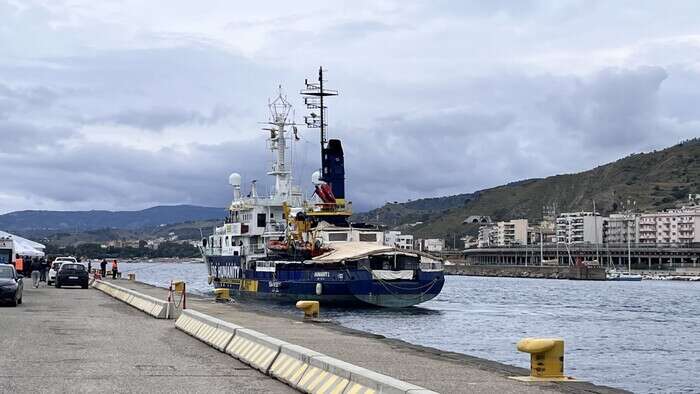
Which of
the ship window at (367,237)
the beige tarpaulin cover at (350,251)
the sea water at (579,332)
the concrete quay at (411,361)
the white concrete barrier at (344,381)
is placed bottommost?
the sea water at (579,332)

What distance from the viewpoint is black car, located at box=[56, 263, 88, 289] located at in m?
55.4

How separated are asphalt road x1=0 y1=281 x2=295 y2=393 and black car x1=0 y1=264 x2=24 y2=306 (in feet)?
12.0

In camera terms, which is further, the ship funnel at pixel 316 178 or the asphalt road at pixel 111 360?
the ship funnel at pixel 316 178

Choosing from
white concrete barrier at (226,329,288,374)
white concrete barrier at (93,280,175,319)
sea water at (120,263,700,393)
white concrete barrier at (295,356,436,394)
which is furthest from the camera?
white concrete barrier at (93,280,175,319)

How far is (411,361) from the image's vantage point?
1991 centimetres

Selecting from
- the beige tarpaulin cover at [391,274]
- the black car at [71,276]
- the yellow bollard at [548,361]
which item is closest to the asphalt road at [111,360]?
the yellow bollard at [548,361]

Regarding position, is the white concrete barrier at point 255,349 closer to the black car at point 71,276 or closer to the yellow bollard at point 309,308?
the yellow bollard at point 309,308

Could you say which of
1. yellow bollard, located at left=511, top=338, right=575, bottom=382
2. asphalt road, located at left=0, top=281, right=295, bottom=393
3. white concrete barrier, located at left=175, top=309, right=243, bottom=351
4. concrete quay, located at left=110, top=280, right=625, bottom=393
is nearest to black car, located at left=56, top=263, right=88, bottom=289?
asphalt road, located at left=0, top=281, right=295, bottom=393

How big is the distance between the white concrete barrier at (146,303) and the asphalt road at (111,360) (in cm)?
116

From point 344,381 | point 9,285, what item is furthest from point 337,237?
point 344,381

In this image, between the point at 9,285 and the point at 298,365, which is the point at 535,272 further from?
the point at 298,365

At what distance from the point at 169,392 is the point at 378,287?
37.5 m

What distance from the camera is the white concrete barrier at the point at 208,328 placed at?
2122cm

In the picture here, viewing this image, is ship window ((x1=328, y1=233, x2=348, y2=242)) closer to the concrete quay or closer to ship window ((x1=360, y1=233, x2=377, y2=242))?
ship window ((x1=360, y1=233, x2=377, y2=242))
